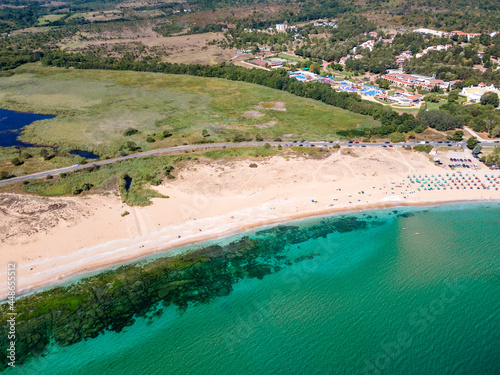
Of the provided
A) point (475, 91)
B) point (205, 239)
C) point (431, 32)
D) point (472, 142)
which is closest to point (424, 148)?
point (472, 142)

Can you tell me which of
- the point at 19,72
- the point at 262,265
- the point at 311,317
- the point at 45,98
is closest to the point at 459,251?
the point at 311,317

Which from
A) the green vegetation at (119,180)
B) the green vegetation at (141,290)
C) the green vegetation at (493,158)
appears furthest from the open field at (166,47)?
the green vegetation at (141,290)

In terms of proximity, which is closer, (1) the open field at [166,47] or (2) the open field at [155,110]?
(2) the open field at [155,110]

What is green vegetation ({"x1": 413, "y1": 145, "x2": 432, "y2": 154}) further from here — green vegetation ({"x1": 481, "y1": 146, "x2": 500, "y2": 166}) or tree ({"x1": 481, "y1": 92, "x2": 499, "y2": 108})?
tree ({"x1": 481, "y1": 92, "x2": 499, "y2": 108})

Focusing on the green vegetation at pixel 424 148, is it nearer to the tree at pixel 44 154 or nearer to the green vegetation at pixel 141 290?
the green vegetation at pixel 141 290

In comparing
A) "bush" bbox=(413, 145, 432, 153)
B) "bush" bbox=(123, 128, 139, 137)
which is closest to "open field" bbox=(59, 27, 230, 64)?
"bush" bbox=(123, 128, 139, 137)

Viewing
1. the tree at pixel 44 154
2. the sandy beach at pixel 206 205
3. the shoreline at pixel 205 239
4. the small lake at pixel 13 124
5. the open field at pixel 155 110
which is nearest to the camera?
the shoreline at pixel 205 239
